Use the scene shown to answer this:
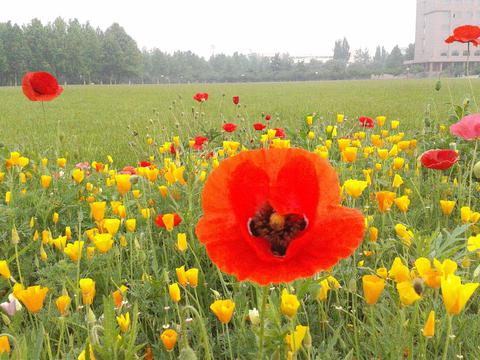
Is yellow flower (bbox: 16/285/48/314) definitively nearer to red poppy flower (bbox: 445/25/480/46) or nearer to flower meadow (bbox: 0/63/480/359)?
flower meadow (bbox: 0/63/480/359)

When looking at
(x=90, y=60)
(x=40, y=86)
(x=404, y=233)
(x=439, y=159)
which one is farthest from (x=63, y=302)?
(x=90, y=60)

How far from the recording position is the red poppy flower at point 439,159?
6.74 feet

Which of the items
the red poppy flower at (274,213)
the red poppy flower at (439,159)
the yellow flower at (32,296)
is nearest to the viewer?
the red poppy flower at (274,213)

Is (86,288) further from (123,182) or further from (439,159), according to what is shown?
(439,159)

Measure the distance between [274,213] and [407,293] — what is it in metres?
0.40

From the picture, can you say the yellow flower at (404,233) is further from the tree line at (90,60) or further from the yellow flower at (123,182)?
the tree line at (90,60)

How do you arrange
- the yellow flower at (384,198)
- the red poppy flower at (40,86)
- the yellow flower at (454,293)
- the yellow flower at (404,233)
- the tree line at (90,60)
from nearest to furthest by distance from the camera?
1. the yellow flower at (454,293)
2. the yellow flower at (404,233)
3. the yellow flower at (384,198)
4. the red poppy flower at (40,86)
5. the tree line at (90,60)

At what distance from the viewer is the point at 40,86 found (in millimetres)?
3107

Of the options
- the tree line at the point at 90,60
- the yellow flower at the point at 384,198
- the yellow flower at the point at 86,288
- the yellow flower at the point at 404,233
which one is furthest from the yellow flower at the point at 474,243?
the tree line at the point at 90,60

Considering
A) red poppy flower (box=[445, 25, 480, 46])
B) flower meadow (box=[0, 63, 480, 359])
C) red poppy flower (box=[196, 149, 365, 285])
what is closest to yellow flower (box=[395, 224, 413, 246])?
flower meadow (box=[0, 63, 480, 359])

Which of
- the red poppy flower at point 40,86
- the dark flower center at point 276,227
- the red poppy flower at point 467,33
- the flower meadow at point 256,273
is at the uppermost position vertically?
the red poppy flower at point 467,33

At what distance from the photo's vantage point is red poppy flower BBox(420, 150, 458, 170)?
6.74 ft

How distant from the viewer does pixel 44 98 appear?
10.0 feet

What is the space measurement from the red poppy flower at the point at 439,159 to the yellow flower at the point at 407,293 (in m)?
1.15
